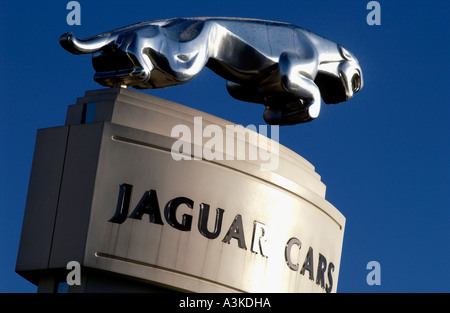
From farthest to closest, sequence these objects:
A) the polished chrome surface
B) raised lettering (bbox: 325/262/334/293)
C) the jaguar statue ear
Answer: the jaguar statue ear → raised lettering (bbox: 325/262/334/293) → the polished chrome surface

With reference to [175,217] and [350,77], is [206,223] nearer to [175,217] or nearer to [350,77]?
[175,217]

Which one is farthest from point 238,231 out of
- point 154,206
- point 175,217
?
point 154,206

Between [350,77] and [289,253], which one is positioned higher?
[350,77]

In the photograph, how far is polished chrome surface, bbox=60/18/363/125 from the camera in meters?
22.7

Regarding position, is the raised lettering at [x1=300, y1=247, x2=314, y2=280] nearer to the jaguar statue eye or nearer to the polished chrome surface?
the polished chrome surface

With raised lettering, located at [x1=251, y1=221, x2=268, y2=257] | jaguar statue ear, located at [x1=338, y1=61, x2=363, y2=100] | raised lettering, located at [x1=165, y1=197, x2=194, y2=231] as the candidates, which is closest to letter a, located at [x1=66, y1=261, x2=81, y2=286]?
raised lettering, located at [x1=165, y1=197, x2=194, y2=231]

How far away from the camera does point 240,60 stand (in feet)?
78.3

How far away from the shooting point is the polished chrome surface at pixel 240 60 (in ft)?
74.6

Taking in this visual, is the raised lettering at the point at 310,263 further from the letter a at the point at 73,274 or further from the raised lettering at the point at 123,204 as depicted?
the letter a at the point at 73,274

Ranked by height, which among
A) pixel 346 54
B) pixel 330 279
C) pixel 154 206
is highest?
→ pixel 346 54

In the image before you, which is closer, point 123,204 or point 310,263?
point 123,204

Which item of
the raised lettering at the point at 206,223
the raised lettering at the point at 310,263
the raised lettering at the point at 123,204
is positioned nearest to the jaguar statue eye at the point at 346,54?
the raised lettering at the point at 310,263
